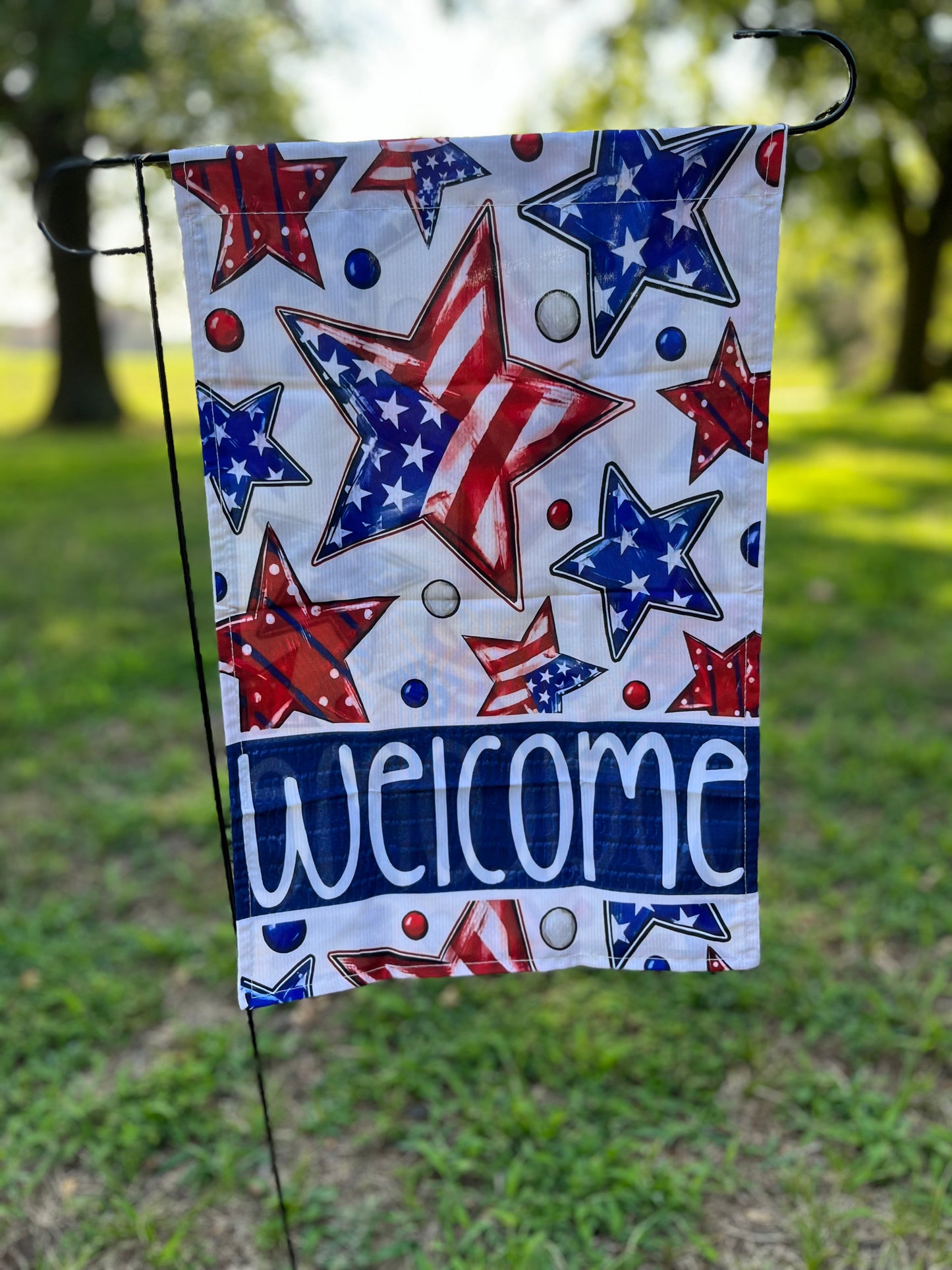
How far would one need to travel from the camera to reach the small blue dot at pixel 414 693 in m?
1.32

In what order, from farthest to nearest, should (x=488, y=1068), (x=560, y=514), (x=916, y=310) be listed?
(x=916, y=310) → (x=488, y=1068) → (x=560, y=514)

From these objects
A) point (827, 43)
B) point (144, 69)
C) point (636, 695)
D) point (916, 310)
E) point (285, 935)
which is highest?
point (144, 69)

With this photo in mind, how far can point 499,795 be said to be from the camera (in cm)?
137

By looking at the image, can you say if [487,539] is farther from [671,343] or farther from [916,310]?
[916,310]

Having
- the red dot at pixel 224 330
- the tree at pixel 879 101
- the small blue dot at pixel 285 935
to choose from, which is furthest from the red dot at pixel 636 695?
the tree at pixel 879 101

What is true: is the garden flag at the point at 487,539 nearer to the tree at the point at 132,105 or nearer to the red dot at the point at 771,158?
the red dot at the point at 771,158

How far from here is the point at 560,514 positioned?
1.27m

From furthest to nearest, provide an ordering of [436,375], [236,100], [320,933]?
[236,100], [320,933], [436,375]

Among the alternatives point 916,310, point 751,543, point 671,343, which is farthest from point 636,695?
point 916,310

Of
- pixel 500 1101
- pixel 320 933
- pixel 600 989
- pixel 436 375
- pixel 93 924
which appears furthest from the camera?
pixel 93 924

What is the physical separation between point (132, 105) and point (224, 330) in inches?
418

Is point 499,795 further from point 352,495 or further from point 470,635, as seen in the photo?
point 352,495

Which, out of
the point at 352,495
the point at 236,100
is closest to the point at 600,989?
the point at 352,495

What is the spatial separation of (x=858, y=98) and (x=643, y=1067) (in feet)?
33.9
